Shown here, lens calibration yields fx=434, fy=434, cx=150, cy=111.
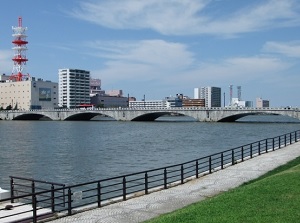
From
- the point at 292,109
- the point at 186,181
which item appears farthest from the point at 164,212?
the point at 292,109

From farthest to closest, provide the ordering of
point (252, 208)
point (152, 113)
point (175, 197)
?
point (152, 113)
point (175, 197)
point (252, 208)

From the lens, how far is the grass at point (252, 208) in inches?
429

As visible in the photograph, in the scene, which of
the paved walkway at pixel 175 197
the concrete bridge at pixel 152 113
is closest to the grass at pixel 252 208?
the paved walkway at pixel 175 197

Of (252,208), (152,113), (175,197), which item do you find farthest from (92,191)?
(152,113)

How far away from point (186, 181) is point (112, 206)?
6343mm

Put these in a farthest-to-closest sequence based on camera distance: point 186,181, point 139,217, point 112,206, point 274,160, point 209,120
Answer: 1. point 209,120
2. point 274,160
3. point 186,181
4. point 112,206
5. point 139,217

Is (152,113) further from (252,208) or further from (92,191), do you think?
(252,208)

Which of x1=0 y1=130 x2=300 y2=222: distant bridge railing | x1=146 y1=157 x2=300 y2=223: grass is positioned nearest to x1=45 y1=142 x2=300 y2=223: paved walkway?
x1=0 y1=130 x2=300 y2=222: distant bridge railing

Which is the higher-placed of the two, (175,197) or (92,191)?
(175,197)

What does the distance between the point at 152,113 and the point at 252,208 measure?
Result: 12222 centimetres

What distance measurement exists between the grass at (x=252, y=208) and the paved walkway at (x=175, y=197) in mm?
1755

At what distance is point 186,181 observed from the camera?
839 inches

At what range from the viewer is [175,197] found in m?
17.1

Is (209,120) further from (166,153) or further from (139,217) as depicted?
(139,217)
